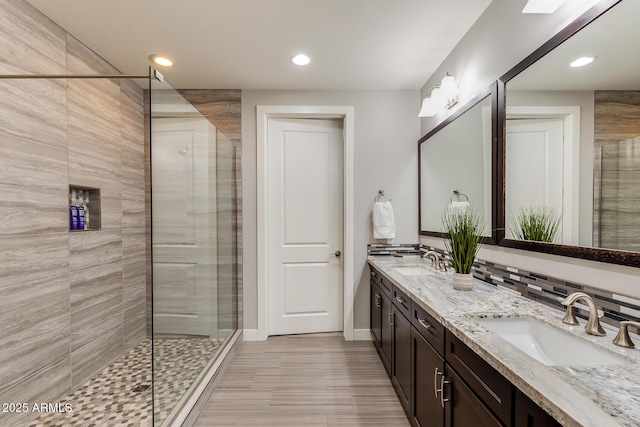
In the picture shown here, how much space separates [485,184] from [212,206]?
1.99 meters

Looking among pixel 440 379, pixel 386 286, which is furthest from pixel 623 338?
pixel 386 286

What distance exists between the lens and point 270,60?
2.47 metres

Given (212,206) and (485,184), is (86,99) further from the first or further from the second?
(485,184)

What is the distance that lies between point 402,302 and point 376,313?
2.89ft

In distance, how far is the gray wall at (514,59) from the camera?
113 cm

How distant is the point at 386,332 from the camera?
2.36m

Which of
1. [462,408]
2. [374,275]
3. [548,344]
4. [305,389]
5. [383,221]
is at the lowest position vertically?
[305,389]

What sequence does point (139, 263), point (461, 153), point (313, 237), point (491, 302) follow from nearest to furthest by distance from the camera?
point (491, 302), point (461, 153), point (139, 263), point (313, 237)

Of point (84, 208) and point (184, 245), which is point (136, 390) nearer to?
point (184, 245)

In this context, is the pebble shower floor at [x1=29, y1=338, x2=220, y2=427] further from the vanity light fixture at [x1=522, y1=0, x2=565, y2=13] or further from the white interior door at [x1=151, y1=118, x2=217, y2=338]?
the vanity light fixture at [x1=522, y1=0, x2=565, y2=13]

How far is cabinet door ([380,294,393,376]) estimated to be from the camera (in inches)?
87.2

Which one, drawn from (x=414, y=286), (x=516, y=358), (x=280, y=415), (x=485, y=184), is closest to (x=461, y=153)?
(x=485, y=184)

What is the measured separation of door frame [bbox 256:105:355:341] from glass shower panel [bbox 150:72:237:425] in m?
0.39

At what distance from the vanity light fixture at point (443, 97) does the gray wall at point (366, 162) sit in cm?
62
